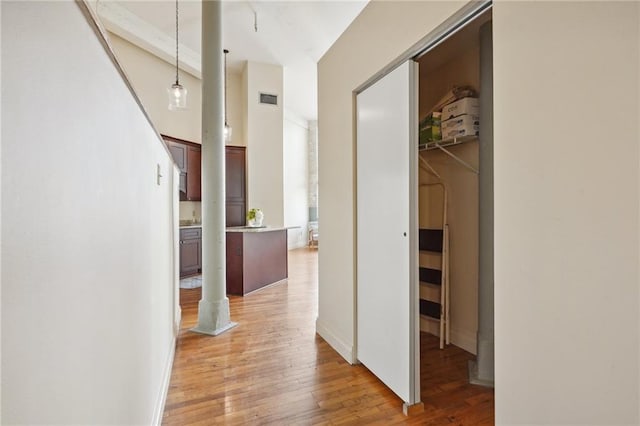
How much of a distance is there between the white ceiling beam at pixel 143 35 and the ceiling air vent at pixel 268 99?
127 centimetres

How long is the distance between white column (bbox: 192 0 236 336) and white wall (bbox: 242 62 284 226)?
345 centimetres

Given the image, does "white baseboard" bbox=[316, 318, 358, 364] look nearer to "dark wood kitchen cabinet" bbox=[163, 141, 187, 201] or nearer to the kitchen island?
the kitchen island

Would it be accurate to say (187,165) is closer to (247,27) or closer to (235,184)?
(235,184)

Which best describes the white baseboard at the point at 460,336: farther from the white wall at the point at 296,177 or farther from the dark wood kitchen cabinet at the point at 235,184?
the white wall at the point at 296,177

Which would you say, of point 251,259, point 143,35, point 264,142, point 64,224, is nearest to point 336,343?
point 251,259

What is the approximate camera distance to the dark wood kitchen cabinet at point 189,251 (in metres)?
5.42

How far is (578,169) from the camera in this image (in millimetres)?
1042

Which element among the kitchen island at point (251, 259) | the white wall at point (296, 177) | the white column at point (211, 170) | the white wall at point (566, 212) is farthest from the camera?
the white wall at point (296, 177)

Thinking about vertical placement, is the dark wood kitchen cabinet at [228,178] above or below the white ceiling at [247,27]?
below

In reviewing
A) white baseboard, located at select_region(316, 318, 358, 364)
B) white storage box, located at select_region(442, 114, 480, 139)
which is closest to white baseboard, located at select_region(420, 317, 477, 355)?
white baseboard, located at select_region(316, 318, 358, 364)

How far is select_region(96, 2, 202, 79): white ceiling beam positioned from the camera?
4523mm

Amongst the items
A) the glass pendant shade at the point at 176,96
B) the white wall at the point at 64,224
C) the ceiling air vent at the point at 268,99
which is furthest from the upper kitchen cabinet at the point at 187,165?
the white wall at the point at 64,224

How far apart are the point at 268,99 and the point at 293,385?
5807 mm

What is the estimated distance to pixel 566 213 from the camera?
42.5 inches
